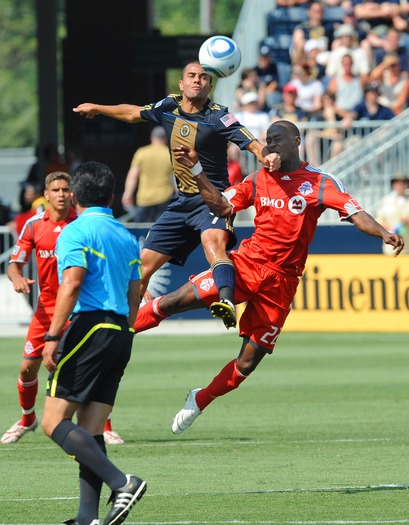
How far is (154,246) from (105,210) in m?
3.72

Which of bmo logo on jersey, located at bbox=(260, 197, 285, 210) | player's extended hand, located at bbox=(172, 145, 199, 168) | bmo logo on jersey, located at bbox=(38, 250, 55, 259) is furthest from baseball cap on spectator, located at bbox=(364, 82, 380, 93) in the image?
player's extended hand, located at bbox=(172, 145, 199, 168)

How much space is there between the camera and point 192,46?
27516 millimetres

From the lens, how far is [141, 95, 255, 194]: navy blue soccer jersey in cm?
1109

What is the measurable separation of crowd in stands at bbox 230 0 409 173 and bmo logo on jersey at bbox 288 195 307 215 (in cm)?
1366

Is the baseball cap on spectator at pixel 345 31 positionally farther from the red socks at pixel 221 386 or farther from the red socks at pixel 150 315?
the red socks at pixel 221 386

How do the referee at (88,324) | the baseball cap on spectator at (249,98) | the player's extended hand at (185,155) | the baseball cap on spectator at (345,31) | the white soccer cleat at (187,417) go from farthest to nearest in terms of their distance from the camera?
the baseball cap on spectator at (345,31) < the baseball cap on spectator at (249,98) < the white soccer cleat at (187,417) < the player's extended hand at (185,155) < the referee at (88,324)

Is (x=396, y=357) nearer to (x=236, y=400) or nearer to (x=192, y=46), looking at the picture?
(x=236, y=400)

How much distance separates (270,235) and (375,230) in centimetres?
94

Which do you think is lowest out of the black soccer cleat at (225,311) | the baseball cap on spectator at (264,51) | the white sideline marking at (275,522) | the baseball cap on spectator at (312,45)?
the white sideline marking at (275,522)

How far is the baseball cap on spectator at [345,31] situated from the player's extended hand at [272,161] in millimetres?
16633

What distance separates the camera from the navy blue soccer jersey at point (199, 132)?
36.4 ft

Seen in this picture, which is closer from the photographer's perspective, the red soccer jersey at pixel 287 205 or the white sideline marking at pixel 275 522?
the white sideline marking at pixel 275 522

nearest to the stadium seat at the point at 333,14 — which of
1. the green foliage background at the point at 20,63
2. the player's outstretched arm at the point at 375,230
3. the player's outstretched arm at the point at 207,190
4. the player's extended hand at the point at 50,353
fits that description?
the player's outstretched arm at the point at 207,190

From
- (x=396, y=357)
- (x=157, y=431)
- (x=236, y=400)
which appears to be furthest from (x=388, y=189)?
(x=157, y=431)
